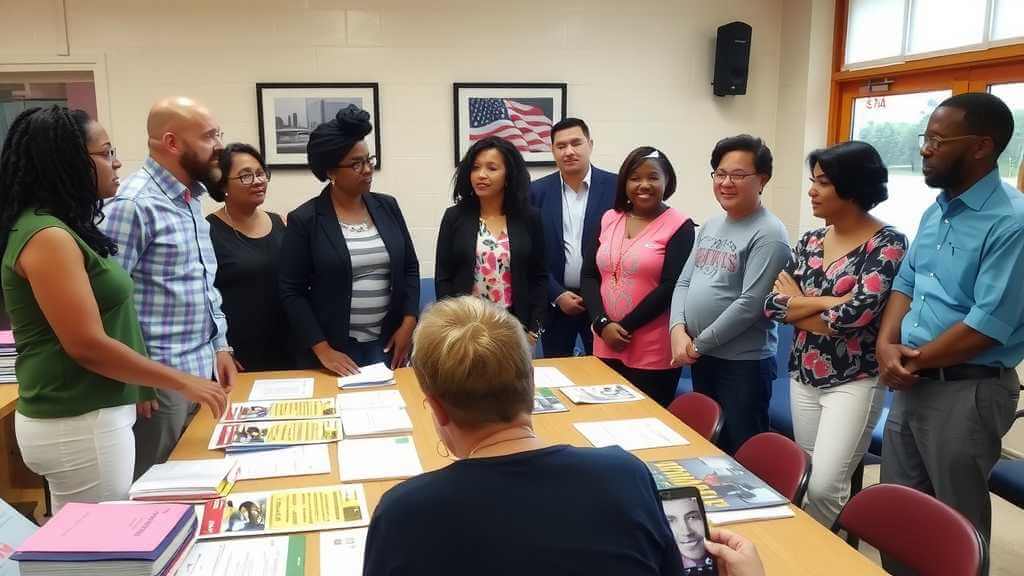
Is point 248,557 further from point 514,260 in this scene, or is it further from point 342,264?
point 514,260

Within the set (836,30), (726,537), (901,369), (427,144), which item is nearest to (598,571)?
(726,537)

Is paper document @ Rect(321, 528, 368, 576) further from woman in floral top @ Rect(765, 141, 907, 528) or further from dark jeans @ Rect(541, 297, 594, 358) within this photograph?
dark jeans @ Rect(541, 297, 594, 358)

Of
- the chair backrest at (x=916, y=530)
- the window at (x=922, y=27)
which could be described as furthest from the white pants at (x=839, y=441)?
the window at (x=922, y=27)

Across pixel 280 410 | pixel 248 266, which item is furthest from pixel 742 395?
pixel 248 266

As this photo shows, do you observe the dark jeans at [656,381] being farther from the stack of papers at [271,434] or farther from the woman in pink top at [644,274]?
the stack of papers at [271,434]

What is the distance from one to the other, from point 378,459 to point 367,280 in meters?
1.01

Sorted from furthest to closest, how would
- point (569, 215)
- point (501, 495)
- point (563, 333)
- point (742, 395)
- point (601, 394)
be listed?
point (569, 215) < point (563, 333) < point (742, 395) < point (601, 394) < point (501, 495)

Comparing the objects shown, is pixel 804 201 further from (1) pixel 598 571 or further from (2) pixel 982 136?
(1) pixel 598 571

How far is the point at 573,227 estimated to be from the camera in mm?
3387

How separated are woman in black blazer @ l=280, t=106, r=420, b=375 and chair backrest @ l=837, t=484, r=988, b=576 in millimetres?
1738

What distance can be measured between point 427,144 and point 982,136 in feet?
10.2

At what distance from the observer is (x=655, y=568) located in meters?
1.00

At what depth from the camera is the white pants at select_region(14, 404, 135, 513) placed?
5.41 feet

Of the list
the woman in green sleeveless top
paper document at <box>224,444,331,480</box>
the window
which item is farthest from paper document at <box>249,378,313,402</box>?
the window
